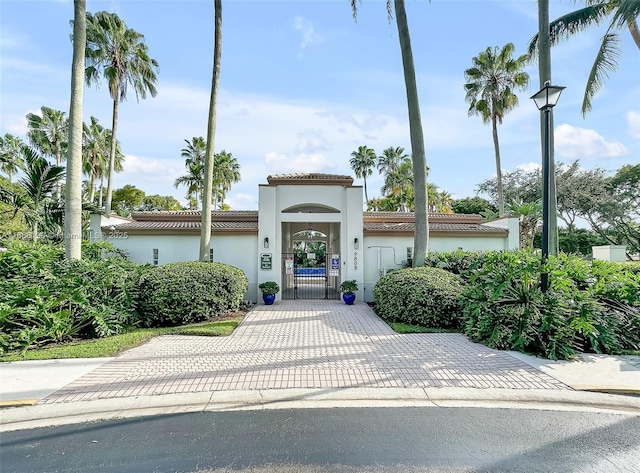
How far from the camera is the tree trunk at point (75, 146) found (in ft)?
28.7

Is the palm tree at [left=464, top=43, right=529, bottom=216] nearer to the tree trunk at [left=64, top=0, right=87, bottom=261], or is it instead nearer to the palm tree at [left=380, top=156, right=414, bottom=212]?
the palm tree at [left=380, top=156, right=414, bottom=212]

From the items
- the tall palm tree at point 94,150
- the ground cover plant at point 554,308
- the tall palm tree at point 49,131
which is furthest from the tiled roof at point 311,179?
the tall palm tree at point 49,131

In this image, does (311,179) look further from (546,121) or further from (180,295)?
(546,121)

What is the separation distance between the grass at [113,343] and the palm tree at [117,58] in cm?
1272

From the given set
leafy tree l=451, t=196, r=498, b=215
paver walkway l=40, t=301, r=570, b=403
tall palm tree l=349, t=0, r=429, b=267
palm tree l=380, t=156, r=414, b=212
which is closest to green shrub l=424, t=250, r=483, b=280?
tall palm tree l=349, t=0, r=429, b=267

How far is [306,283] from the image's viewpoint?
23344 mm

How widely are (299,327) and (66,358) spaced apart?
5053 millimetres

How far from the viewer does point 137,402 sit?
471 centimetres

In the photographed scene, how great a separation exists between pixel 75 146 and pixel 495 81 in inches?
910

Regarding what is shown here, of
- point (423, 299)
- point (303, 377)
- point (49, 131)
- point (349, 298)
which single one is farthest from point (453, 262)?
point (49, 131)

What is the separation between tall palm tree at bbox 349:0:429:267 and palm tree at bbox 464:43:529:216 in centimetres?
1300

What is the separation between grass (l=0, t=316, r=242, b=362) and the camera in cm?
659

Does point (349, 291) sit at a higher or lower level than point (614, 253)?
lower

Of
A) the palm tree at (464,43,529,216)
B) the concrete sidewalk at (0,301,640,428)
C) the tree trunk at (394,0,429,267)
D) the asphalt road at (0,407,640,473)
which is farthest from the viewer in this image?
the palm tree at (464,43,529,216)
